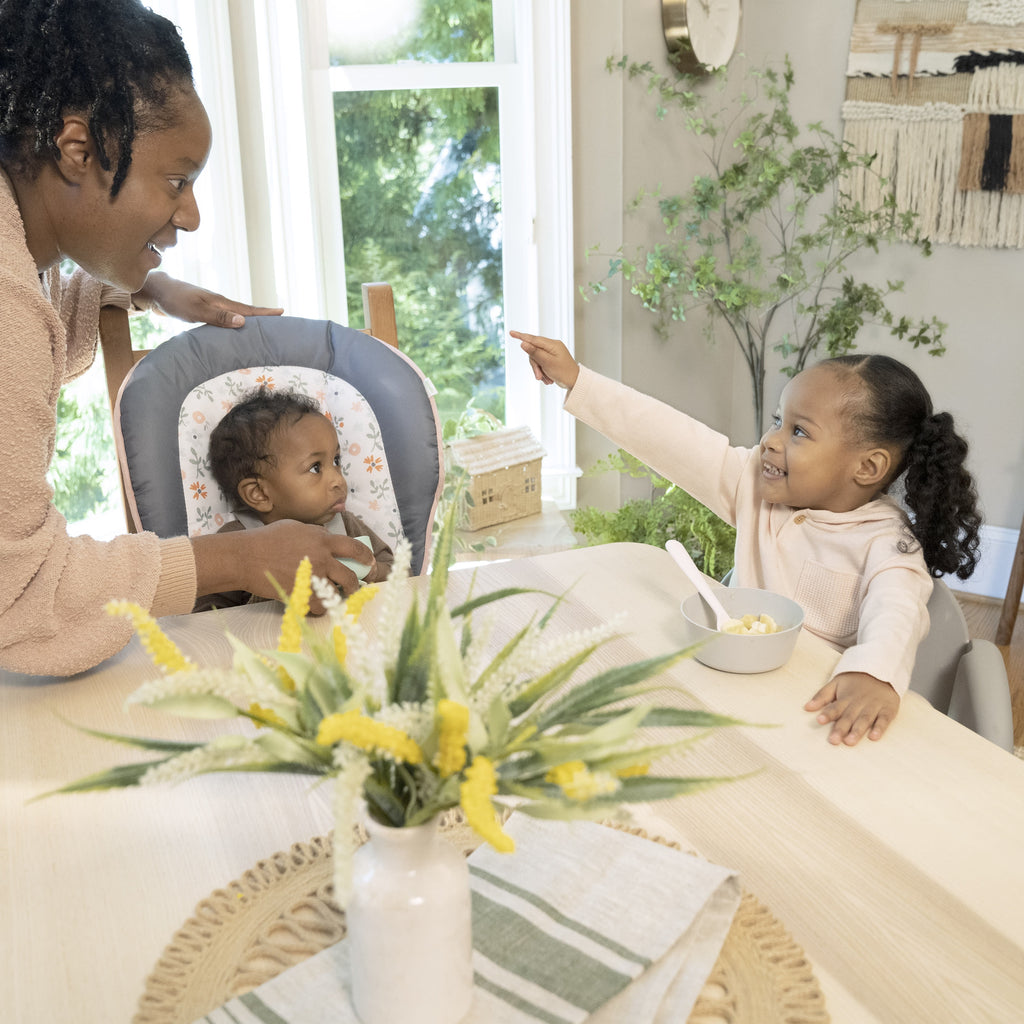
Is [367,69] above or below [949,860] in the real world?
above

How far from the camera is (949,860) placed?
2.71 feet

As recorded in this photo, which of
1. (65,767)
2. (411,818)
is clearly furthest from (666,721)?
(65,767)

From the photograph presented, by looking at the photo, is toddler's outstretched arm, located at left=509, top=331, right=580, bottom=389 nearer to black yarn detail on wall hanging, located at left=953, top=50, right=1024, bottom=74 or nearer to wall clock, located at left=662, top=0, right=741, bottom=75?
wall clock, located at left=662, top=0, right=741, bottom=75

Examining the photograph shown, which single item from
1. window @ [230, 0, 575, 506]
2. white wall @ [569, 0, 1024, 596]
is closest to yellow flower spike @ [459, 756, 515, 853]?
window @ [230, 0, 575, 506]

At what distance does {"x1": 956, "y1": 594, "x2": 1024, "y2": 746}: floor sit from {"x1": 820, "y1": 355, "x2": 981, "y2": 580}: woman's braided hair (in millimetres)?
1132

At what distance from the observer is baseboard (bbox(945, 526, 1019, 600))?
3.19 metres

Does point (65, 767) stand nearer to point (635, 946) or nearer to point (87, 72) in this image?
point (635, 946)

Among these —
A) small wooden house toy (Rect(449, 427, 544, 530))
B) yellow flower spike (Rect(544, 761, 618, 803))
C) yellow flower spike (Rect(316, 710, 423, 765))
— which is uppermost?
yellow flower spike (Rect(316, 710, 423, 765))

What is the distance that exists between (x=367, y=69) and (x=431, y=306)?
2.33 feet

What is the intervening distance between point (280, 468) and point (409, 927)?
103 centimetres

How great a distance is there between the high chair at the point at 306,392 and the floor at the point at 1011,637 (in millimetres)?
1638

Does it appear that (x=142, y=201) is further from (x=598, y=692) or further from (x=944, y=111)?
(x=944, y=111)

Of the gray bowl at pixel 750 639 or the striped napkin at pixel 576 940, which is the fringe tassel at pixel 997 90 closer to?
the gray bowl at pixel 750 639

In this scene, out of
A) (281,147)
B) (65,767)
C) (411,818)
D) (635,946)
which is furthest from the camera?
(281,147)
